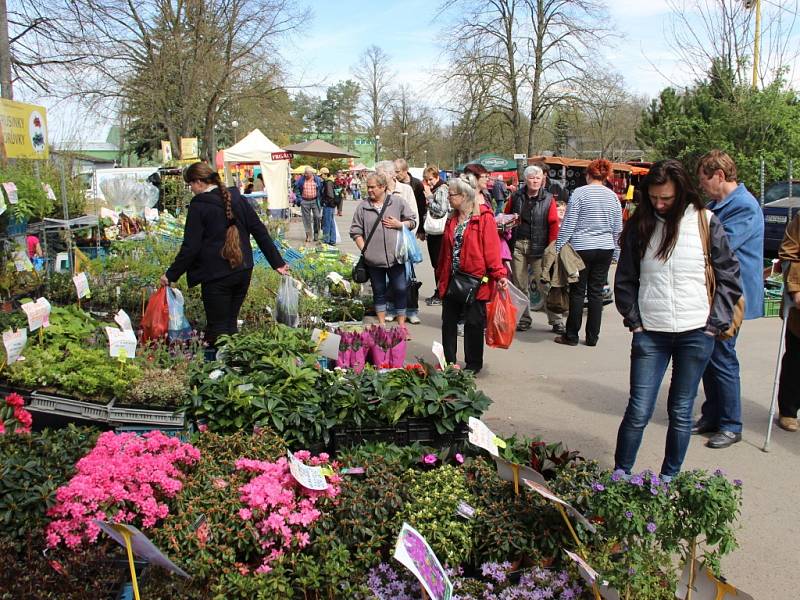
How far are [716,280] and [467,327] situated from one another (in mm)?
2466

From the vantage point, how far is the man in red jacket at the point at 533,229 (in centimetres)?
739

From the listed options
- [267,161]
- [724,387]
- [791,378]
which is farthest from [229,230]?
[267,161]

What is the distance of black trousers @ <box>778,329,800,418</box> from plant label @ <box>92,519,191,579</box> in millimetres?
4268

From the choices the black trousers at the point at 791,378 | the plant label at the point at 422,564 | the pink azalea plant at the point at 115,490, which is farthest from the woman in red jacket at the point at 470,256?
the plant label at the point at 422,564

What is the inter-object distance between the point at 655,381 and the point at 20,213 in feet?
16.8

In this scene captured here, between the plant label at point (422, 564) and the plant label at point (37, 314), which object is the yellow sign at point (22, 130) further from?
the plant label at point (422, 564)

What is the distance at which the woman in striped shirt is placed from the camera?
682 centimetres

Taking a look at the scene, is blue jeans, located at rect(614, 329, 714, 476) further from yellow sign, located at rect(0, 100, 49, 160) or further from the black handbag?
yellow sign, located at rect(0, 100, 49, 160)

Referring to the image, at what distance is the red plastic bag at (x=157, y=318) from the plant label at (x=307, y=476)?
268 centimetres

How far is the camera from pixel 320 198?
58.5ft

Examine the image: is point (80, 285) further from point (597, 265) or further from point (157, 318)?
point (597, 265)

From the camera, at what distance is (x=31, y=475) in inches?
112

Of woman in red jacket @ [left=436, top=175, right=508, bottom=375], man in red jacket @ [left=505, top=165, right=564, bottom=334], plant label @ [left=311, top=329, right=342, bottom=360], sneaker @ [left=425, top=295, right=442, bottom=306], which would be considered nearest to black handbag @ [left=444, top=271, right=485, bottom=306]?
woman in red jacket @ [left=436, top=175, right=508, bottom=375]

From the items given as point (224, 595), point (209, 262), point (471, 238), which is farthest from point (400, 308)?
point (224, 595)
